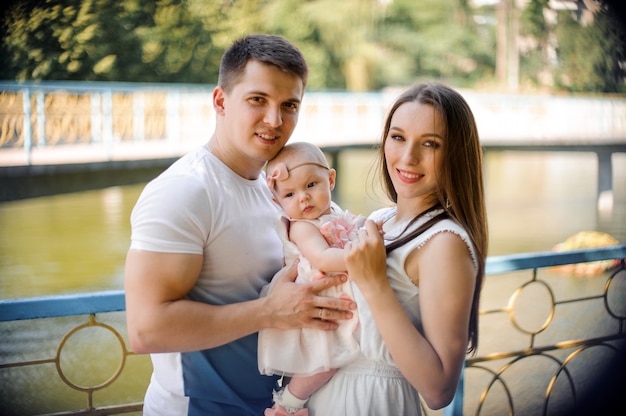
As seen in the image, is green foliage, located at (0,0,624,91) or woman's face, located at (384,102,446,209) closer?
woman's face, located at (384,102,446,209)

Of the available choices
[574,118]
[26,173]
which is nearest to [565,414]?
[26,173]

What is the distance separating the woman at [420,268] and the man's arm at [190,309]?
107 mm

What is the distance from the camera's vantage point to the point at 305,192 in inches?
60.1

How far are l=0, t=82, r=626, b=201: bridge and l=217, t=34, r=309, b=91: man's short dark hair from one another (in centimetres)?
698

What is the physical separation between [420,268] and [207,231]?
0.52 m

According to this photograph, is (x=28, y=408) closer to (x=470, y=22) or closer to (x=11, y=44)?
(x=11, y=44)

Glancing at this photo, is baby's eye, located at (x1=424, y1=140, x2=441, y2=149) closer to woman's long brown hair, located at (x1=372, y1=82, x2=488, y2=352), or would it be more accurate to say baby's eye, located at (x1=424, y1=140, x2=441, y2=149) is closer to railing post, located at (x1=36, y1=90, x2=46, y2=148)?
woman's long brown hair, located at (x1=372, y1=82, x2=488, y2=352)

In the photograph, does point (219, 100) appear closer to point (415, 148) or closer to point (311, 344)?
point (415, 148)

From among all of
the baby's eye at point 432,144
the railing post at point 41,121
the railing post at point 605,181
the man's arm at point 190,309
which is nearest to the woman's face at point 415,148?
the baby's eye at point 432,144

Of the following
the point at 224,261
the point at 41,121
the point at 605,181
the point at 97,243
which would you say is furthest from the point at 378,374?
the point at 605,181

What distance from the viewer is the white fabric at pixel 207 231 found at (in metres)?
1.34

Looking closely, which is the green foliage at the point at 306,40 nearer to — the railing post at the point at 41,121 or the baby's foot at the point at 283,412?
the railing post at the point at 41,121

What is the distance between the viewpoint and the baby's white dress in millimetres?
1420

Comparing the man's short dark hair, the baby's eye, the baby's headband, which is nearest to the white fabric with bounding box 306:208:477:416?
the baby's eye
